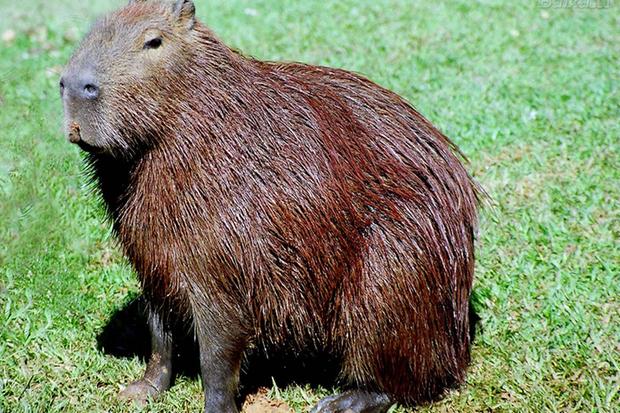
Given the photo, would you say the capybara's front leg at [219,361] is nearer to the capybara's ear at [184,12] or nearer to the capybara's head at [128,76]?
the capybara's head at [128,76]

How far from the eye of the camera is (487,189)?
4590 millimetres

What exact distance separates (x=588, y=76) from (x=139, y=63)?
4.35m

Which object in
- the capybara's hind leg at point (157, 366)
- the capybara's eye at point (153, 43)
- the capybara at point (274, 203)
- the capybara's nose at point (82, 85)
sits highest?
the capybara's eye at point (153, 43)

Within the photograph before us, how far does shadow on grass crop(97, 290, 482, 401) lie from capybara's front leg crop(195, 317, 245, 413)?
279mm

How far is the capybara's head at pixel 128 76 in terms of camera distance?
244cm

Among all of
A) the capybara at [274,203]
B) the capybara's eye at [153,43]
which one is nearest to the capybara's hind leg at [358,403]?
the capybara at [274,203]

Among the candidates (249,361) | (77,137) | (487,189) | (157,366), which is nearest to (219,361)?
(157,366)

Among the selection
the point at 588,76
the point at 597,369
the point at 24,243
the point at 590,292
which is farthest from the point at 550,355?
the point at 588,76

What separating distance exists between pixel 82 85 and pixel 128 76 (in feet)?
0.47

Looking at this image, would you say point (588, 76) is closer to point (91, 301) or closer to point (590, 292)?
point (590, 292)

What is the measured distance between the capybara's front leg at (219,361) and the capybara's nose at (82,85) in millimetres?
865

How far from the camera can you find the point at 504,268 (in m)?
3.93

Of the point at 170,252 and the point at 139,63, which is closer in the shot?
the point at 139,63

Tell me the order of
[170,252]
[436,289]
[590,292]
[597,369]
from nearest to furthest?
[170,252], [436,289], [597,369], [590,292]
